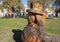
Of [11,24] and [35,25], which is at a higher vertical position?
[35,25]

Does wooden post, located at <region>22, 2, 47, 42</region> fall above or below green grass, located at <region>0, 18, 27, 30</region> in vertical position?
above

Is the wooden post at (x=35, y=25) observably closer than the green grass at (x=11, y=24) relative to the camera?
Yes

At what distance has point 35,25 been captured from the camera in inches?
242

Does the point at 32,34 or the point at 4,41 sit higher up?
the point at 32,34

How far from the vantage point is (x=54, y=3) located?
33438 millimetres

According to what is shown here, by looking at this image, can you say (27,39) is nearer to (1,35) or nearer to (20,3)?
(1,35)

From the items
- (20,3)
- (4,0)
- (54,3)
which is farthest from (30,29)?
(20,3)

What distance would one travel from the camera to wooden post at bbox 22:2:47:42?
602 centimetres

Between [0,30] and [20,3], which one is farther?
A: [20,3]

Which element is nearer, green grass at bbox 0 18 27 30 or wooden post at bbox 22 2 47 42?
wooden post at bbox 22 2 47 42

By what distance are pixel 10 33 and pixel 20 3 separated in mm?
31363

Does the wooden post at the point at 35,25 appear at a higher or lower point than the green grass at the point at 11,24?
higher

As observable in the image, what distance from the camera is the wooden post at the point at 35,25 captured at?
Result: 6.02 meters

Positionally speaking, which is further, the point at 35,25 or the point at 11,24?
the point at 11,24
